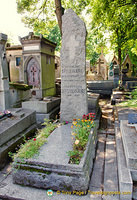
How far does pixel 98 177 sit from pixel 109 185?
307 mm

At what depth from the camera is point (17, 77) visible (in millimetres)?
12758

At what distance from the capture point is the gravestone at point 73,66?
506cm

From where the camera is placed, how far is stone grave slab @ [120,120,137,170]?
2.88 meters

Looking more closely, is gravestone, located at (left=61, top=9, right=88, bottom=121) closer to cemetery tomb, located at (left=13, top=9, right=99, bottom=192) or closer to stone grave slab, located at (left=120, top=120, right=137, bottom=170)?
cemetery tomb, located at (left=13, top=9, right=99, bottom=192)

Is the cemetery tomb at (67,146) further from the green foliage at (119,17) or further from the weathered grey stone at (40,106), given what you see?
the green foliage at (119,17)

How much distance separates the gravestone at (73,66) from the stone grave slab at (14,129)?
1.17 meters

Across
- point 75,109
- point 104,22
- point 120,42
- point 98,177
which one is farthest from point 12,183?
point 104,22

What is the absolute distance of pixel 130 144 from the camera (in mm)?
3299

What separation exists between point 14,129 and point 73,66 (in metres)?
2.57

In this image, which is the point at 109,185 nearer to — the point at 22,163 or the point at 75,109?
the point at 22,163

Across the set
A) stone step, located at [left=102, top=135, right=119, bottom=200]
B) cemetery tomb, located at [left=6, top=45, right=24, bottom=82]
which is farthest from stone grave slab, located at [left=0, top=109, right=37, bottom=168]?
cemetery tomb, located at [left=6, top=45, right=24, bottom=82]

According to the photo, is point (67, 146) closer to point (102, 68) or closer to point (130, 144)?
point (130, 144)

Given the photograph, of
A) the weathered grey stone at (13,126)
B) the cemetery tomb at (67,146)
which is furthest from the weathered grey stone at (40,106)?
the cemetery tomb at (67,146)

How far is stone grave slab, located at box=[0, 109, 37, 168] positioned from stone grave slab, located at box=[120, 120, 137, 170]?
2.30m
